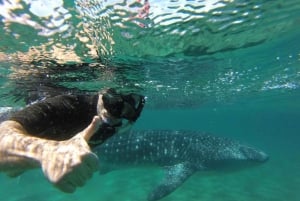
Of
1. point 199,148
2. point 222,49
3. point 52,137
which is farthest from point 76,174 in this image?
point 199,148

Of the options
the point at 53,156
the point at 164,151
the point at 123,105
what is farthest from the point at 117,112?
the point at 164,151

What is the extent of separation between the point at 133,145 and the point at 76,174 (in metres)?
11.1

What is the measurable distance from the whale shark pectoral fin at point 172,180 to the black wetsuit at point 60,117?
6.51 m

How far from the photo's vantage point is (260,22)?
9820 millimetres

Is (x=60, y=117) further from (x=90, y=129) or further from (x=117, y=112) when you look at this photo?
(x=90, y=129)

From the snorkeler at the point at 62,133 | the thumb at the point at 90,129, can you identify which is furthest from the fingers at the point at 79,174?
the thumb at the point at 90,129

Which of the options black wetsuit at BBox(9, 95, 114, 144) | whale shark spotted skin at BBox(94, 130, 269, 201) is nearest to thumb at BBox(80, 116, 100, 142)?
black wetsuit at BBox(9, 95, 114, 144)

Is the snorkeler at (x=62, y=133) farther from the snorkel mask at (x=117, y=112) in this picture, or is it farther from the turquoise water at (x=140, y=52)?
the turquoise water at (x=140, y=52)

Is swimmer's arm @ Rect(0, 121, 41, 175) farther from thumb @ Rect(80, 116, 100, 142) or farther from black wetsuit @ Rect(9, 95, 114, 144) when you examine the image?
black wetsuit @ Rect(9, 95, 114, 144)

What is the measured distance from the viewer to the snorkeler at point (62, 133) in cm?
257

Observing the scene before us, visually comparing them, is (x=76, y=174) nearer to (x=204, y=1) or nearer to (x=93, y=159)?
(x=93, y=159)

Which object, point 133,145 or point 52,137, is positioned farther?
point 133,145

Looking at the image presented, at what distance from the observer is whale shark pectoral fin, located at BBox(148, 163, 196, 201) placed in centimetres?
1112

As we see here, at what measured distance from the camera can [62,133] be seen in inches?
197
